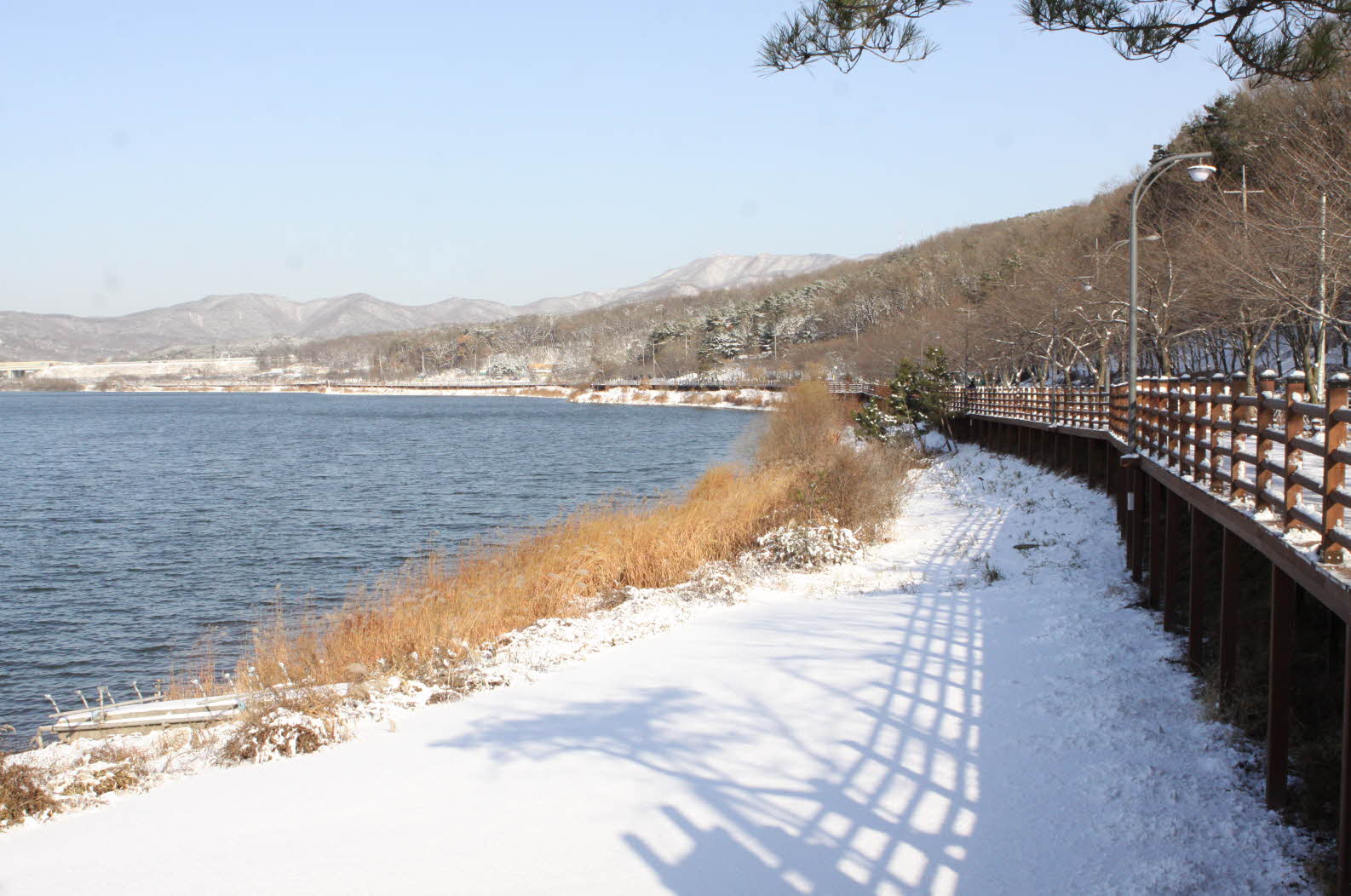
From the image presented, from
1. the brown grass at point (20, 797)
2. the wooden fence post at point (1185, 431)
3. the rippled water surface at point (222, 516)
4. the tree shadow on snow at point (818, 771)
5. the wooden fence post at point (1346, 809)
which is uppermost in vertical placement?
the wooden fence post at point (1185, 431)

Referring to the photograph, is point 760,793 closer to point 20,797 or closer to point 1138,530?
point 20,797

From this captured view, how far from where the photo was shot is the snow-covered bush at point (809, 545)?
17766 mm

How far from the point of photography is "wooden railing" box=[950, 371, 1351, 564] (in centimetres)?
623

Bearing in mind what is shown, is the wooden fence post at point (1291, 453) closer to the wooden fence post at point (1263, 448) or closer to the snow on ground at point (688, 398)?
the wooden fence post at point (1263, 448)

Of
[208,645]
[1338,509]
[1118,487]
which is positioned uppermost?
[1338,509]

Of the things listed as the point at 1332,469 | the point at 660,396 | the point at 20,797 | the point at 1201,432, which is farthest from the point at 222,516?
the point at 660,396

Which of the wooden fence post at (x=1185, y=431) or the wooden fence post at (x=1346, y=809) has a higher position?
the wooden fence post at (x=1185, y=431)

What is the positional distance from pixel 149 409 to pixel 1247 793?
136 metres

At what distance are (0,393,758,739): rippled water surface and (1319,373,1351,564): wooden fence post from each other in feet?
44.5

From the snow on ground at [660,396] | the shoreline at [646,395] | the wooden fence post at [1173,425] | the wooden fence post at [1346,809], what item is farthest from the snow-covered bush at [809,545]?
the snow on ground at [660,396]

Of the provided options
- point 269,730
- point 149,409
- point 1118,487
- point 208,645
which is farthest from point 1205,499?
point 149,409

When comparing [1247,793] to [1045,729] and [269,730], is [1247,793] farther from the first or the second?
[269,730]

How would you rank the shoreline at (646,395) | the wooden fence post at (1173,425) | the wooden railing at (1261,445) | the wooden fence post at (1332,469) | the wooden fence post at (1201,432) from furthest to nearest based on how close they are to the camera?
the shoreline at (646,395)
the wooden fence post at (1173,425)
the wooden fence post at (1201,432)
the wooden railing at (1261,445)
the wooden fence post at (1332,469)

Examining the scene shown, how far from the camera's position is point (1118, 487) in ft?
63.6
